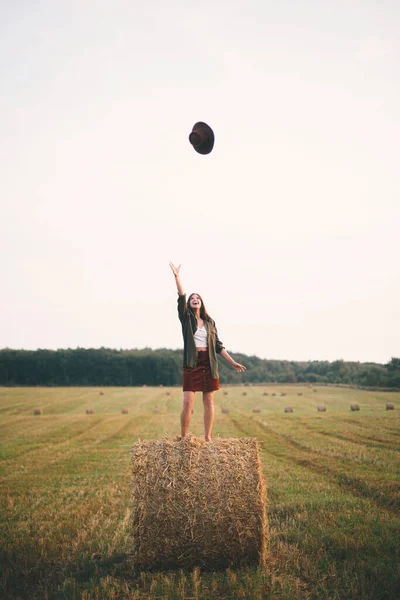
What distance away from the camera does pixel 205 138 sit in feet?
23.6

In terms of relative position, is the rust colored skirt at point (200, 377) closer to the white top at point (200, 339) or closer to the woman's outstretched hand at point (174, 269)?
the white top at point (200, 339)

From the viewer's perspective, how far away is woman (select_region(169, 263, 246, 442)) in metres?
6.50

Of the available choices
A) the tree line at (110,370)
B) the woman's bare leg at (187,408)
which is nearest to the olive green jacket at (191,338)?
the woman's bare leg at (187,408)

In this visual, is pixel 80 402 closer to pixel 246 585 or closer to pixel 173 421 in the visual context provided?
pixel 173 421

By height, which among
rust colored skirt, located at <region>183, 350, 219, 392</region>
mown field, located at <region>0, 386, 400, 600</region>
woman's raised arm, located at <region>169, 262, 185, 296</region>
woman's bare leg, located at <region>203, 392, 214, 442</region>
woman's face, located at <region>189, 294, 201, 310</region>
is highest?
woman's raised arm, located at <region>169, 262, 185, 296</region>

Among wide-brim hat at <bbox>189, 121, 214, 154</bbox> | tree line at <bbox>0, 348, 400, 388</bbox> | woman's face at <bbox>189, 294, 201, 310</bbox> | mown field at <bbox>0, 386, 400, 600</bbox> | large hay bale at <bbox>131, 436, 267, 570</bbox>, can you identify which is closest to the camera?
mown field at <bbox>0, 386, 400, 600</bbox>

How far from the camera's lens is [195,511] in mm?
5379

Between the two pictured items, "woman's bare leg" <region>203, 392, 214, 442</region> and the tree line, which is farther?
the tree line

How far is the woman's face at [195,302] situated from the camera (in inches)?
270

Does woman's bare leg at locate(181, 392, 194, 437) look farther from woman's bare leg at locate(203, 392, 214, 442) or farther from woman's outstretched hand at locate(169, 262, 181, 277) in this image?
woman's outstretched hand at locate(169, 262, 181, 277)

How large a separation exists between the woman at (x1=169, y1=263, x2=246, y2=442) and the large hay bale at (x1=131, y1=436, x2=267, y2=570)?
868 millimetres

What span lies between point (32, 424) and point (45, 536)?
18.9 m

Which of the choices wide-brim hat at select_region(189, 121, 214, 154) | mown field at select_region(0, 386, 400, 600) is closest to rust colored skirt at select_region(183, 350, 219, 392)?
mown field at select_region(0, 386, 400, 600)

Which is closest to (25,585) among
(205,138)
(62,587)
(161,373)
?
(62,587)
